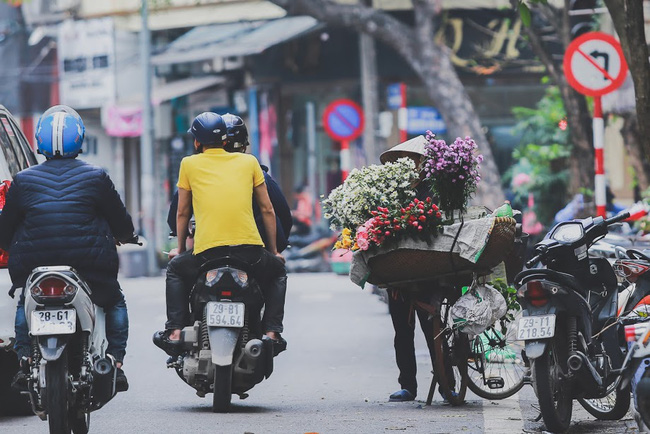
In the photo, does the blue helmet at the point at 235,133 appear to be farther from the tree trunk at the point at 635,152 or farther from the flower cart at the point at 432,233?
the tree trunk at the point at 635,152

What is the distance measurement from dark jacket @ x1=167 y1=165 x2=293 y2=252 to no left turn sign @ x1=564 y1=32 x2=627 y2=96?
539 cm

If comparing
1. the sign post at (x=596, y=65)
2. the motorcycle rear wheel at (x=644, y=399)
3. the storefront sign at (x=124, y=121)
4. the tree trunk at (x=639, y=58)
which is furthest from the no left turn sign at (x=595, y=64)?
the storefront sign at (x=124, y=121)

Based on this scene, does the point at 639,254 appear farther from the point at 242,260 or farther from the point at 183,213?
the point at 183,213

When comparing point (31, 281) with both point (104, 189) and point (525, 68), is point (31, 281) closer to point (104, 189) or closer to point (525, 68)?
point (104, 189)

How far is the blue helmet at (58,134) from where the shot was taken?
7496 millimetres

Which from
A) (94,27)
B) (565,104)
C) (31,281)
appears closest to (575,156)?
(565,104)

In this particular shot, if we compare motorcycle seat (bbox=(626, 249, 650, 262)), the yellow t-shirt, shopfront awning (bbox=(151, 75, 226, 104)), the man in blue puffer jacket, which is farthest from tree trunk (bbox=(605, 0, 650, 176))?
shopfront awning (bbox=(151, 75, 226, 104))

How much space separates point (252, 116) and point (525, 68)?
6118 millimetres

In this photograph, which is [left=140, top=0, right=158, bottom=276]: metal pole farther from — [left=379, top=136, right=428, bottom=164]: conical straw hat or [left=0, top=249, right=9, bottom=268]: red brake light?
[left=0, top=249, right=9, bottom=268]: red brake light

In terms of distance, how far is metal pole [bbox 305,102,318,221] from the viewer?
3216 centimetres

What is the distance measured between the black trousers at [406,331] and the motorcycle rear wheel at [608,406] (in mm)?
1261

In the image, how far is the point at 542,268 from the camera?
24.9 ft

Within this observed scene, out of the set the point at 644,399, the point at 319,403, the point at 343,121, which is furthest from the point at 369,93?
the point at 644,399

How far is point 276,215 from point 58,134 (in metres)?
2.19
